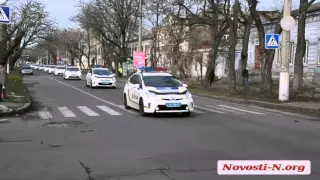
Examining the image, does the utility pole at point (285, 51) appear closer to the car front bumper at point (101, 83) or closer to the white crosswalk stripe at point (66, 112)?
the white crosswalk stripe at point (66, 112)

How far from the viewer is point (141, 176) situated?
21.1 feet

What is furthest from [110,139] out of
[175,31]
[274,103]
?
[175,31]

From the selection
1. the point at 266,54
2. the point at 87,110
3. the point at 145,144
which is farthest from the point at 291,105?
the point at 145,144

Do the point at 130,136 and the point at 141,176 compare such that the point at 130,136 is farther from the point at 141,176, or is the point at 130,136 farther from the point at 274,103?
the point at 274,103

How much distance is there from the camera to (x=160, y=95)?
14141 mm

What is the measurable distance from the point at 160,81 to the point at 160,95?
125 centimetres

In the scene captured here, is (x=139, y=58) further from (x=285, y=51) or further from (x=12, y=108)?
(x=12, y=108)

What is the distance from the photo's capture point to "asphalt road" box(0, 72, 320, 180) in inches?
266

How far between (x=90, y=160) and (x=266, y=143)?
3.91 metres

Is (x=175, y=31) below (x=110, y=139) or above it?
above

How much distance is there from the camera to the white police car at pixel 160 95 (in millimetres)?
14031

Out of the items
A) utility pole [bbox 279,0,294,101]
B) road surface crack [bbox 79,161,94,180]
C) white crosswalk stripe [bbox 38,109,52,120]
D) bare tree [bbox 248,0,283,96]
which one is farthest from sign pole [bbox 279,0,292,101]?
road surface crack [bbox 79,161,94,180]

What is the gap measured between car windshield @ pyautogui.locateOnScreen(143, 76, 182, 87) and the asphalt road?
49.4 inches

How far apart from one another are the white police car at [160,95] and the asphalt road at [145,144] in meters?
0.36
